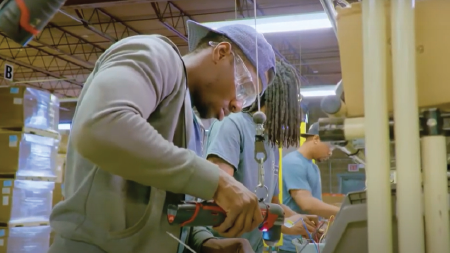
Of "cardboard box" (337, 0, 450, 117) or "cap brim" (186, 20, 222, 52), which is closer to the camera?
"cardboard box" (337, 0, 450, 117)

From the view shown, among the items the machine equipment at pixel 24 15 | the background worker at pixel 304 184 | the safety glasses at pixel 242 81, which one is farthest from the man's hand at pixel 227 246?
the background worker at pixel 304 184

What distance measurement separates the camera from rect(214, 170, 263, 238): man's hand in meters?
1.16

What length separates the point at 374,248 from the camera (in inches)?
33.2

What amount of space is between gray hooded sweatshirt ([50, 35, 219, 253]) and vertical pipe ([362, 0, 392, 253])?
1.29ft

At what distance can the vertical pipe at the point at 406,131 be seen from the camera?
83cm

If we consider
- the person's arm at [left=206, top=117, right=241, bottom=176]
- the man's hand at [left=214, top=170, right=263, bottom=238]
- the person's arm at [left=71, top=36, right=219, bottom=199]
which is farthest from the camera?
the person's arm at [left=206, top=117, right=241, bottom=176]

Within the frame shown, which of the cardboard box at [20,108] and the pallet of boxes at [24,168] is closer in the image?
the pallet of boxes at [24,168]

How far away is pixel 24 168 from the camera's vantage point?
5.42 m

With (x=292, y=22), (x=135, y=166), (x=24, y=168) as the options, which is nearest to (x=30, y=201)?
(x=24, y=168)

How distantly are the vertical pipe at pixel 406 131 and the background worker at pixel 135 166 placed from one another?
0.43 meters

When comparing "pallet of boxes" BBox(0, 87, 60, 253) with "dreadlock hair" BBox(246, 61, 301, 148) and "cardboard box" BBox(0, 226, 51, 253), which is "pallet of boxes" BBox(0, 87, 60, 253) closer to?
"cardboard box" BBox(0, 226, 51, 253)

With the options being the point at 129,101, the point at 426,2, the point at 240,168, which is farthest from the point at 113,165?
the point at 240,168

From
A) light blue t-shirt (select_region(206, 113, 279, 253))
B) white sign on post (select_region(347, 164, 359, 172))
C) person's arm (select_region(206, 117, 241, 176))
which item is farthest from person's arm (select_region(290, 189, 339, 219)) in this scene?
white sign on post (select_region(347, 164, 359, 172))

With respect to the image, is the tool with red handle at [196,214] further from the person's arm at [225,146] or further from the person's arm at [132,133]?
the person's arm at [225,146]
